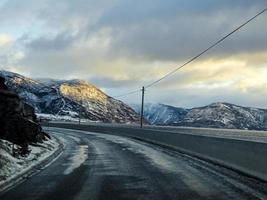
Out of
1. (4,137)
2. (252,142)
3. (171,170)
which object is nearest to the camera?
(252,142)

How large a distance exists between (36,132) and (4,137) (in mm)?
6681

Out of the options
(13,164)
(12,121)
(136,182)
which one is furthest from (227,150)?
(12,121)

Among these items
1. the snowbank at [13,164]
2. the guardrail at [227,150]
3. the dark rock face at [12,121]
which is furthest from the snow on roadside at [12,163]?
the guardrail at [227,150]

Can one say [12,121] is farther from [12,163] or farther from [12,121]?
[12,163]

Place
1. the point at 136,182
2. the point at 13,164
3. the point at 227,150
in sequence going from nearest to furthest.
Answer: the point at 136,182 → the point at 13,164 → the point at 227,150

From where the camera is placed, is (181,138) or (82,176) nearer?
(82,176)

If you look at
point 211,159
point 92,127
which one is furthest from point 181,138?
point 92,127

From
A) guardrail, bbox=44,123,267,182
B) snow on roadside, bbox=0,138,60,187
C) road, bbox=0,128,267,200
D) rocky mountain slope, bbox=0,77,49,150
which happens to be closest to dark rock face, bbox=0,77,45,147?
rocky mountain slope, bbox=0,77,49,150

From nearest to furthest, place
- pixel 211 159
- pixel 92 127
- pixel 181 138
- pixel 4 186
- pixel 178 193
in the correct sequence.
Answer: pixel 178 193
pixel 4 186
pixel 211 159
pixel 181 138
pixel 92 127

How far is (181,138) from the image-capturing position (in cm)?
3148

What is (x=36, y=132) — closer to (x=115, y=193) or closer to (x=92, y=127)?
(x=115, y=193)

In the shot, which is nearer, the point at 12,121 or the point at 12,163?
the point at 12,163

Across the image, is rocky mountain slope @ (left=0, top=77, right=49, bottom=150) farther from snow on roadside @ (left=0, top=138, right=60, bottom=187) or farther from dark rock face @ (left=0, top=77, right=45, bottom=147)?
snow on roadside @ (left=0, top=138, right=60, bottom=187)

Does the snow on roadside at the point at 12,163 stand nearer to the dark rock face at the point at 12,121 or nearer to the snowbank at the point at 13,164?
the snowbank at the point at 13,164
